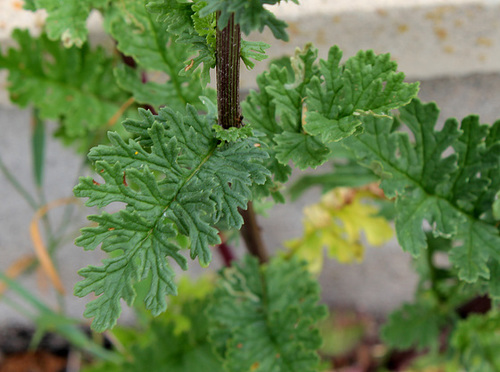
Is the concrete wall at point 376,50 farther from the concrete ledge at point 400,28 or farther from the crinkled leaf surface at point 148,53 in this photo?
the crinkled leaf surface at point 148,53

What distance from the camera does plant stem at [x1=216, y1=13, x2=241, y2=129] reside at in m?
0.42

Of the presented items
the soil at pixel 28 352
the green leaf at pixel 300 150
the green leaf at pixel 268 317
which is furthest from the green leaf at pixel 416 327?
the soil at pixel 28 352

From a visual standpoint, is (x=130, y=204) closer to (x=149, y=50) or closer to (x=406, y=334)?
(x=149, y=50)

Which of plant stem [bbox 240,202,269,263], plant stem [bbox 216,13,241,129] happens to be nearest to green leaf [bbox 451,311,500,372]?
plant stem [bbox 240,202,269,263]

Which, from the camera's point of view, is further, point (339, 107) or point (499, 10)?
point (499, 10)

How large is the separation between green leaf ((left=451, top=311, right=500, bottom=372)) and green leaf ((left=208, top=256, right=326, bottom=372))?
279 millimetres

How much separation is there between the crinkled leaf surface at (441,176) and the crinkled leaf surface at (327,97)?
10 cm

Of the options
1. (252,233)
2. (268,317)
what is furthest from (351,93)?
(268,317)

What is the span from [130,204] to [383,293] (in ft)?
3.71

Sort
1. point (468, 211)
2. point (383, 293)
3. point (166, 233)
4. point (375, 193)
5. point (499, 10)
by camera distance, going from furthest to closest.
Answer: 1. point (383, 293)
2. point (375, 193)
3. point (499, 10)
4. point (468, 211)
5. point (166, 233)

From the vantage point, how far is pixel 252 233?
0.72 meters

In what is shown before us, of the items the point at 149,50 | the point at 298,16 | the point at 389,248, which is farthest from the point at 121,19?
the point at 389,248

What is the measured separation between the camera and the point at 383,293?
1.44m

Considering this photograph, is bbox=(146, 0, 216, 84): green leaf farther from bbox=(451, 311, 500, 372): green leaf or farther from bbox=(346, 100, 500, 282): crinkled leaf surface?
bbox=(451, 311, 500, 372): green leaf
